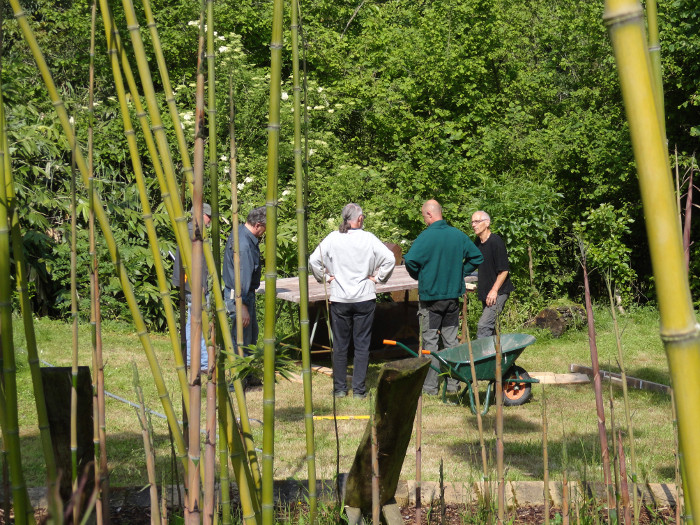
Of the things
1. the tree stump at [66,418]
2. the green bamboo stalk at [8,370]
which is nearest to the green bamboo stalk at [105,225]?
the green bamboo stalk at [8,370]

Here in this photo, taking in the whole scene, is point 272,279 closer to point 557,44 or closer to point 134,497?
point 134,497

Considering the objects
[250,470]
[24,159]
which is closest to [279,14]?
[250,470]

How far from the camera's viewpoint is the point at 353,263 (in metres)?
7.11

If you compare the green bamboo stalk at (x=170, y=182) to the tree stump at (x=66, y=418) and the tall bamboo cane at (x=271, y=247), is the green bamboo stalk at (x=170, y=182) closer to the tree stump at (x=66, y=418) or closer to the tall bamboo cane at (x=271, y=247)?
the tall bamboo cane at (x=271, y=247)

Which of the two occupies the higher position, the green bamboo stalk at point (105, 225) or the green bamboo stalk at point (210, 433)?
the green bamboo stalk at point (105, 225)

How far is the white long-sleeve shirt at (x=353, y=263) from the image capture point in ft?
23.1

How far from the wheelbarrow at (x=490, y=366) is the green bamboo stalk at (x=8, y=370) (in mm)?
4785

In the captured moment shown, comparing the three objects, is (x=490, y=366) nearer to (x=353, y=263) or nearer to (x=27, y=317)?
(x=353, y=263)

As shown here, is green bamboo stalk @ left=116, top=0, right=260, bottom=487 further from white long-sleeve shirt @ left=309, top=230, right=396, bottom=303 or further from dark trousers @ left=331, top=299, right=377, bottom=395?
dark trousers @ left=331, top=299, right=377, bottom=395

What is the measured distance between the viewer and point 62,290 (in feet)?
34.9

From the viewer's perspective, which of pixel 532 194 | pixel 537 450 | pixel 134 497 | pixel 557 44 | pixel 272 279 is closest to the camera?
pixel 272 279

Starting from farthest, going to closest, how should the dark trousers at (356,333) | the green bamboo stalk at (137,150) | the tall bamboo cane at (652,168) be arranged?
the dark trousers at (356,333) → the green bamboo stalk at (137,150) → the tall bamboo cane at (652,168)

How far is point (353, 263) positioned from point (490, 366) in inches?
60.4

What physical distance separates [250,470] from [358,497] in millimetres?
1016
